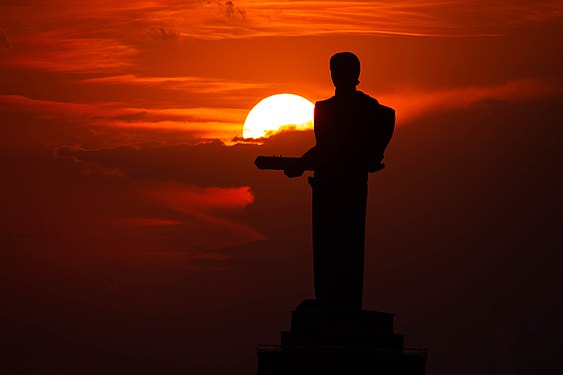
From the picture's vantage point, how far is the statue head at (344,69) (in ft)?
78.5

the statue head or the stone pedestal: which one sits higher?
the statue head

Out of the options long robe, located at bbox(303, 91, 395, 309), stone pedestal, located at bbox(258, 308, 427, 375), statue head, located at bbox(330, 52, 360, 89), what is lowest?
stone pedestal, located at bbox(258, 308, 427, 375)

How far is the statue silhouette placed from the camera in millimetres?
24000

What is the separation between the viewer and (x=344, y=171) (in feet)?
78.8

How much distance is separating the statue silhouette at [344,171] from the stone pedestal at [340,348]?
3.24ft

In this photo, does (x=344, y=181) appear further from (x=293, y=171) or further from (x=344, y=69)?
(x=344, y=69)

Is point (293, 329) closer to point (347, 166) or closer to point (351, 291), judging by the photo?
point (351, 291)

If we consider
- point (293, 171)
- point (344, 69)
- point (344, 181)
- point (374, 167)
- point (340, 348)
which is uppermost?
point (344, 69)

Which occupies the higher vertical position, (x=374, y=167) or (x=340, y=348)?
(x=374, y=167)

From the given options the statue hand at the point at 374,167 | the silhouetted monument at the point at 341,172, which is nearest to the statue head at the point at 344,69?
the silhouetted monument at the point at 341,172

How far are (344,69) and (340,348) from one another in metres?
5.36

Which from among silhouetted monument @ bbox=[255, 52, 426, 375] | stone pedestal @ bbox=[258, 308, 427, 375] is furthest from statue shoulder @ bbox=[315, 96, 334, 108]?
stone pedestal @ bbox=[258, 308, 427, 375]

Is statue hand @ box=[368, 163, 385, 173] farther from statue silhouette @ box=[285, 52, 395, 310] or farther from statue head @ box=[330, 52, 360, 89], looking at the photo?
statue head @ box=[330, 52, 360, 89]

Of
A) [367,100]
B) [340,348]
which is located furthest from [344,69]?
[340,348]
